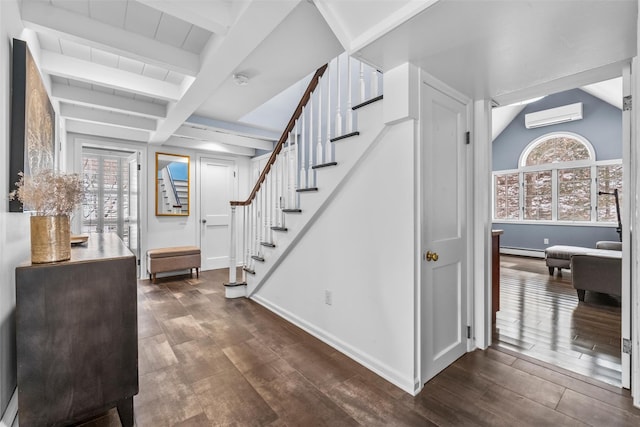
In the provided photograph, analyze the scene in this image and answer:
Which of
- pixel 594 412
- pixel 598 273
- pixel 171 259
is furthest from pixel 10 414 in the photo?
pixel 598 273

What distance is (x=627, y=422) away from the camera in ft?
4.97

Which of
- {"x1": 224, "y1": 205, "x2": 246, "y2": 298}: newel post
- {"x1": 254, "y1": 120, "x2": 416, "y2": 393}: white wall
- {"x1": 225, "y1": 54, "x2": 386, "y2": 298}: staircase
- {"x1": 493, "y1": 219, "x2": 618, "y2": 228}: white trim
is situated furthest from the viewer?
{"x1": 493, "y1": 219, "x2": 618, "y2": 228}: white trim

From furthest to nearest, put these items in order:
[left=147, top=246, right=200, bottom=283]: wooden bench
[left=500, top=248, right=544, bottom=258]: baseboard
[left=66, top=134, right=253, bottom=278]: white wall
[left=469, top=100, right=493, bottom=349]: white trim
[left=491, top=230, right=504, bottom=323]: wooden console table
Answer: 1. [left=500, top=248, right=544, bottom=258]: baseboard
2. [left=147, top=246, right=200, bottom=283]: wooden bench
3. [left=66, top=134, right=253, bottom=278]: white wall
4. [left=491, top=230, right=504, bottom=323]: wooden console table
5. [left=469, top=100, right=493, bottom=349]: white trim

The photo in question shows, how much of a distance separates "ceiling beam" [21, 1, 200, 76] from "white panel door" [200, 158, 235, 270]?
10.6 ft

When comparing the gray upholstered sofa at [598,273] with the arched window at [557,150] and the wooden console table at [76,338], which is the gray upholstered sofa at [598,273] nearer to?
the arched window at [557,150]

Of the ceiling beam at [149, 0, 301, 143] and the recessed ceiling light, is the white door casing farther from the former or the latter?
the recessed ceiling light

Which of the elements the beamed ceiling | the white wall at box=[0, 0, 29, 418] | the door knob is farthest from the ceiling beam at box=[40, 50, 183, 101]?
the door knob

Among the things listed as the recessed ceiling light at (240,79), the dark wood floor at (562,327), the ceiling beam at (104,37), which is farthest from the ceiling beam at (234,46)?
the dark wood floor at (562,327)

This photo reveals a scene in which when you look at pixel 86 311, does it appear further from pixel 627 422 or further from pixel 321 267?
pixel 627 422

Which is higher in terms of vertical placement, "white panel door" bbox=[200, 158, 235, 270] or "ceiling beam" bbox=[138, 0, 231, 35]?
"ceiling beam" bbox=[138, 0, 231, 35]

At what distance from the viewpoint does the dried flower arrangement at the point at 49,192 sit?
1.29 metres

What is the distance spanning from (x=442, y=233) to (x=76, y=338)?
2.20 meters

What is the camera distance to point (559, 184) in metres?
6.17

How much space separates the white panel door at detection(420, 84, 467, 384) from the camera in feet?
6.15
